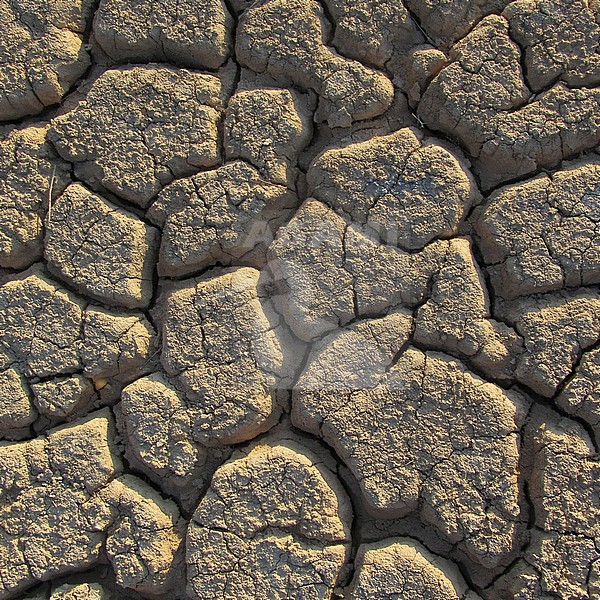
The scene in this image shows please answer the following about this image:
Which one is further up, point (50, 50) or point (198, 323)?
point (50, 50)

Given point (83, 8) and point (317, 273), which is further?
point (83, 8)

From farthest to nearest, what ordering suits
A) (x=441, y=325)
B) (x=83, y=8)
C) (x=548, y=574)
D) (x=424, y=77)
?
1. (x=83, y=8)
2. (x=424, y=77)
3. (x=441, y=325)
4. (x=548, y=574)

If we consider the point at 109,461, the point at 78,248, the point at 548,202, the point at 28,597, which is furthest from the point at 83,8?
the point at 28,597

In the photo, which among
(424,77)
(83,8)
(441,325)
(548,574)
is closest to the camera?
(548,574)

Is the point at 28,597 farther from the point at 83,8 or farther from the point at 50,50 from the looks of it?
the point at 83,8

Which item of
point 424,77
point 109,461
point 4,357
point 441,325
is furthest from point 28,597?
point 424,77

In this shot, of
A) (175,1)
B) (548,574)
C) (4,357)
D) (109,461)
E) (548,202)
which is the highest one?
(175,1)
